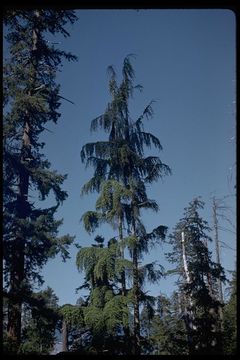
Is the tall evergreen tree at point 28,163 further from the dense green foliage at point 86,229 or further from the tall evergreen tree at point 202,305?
the tall evergreen tree at point 202,305

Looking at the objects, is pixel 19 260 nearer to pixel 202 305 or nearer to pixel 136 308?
pixel 136 308

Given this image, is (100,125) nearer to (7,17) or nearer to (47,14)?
(47,14)

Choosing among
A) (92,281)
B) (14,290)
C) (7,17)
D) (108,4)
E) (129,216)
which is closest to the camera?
(108,4)

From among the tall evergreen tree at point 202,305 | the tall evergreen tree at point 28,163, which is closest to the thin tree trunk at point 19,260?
the tall evergreen tree at point 28,163

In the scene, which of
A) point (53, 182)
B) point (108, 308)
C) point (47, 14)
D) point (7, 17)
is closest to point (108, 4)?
point (7, 17)

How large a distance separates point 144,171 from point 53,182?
311 centimetres

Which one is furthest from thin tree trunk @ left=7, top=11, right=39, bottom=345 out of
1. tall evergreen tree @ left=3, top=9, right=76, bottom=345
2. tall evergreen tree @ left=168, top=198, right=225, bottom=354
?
tall evergreen tree @ left=168, top=198, right=225, bottom=354

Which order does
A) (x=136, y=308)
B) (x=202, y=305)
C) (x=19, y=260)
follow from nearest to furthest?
(x=19, y=260) → (x=136, y=308) → (x=202, y=305)

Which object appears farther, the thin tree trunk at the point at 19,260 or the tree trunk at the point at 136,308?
the tree trunk at the point at 136,308

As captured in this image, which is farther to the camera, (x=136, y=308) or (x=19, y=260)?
(x=136, y=308)

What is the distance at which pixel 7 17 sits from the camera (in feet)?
25.5

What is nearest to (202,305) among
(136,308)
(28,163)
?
(136,308)

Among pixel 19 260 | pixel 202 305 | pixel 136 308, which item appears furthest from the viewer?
pixel 202 305

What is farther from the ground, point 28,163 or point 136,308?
point 28,163
